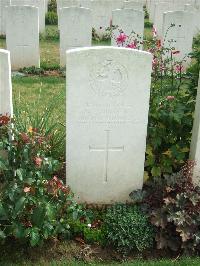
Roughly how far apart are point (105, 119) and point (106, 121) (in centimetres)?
2

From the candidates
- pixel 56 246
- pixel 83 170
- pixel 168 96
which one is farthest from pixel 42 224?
pixel 168 96

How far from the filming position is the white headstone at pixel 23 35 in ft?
29.8

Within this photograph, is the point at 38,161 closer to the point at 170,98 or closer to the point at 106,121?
the point at 106,121

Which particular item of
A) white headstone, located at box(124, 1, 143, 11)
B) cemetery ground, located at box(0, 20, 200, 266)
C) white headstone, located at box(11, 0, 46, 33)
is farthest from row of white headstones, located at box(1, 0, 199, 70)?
cemetery ground, located at box(0, 20, 200, 266)

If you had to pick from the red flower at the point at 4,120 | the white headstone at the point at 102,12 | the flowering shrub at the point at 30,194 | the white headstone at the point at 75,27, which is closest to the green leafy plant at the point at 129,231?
the flowering shrub at the point at 30,194

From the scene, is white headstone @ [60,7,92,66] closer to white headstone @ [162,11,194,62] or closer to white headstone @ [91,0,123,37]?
white headstone @ [162,11,194,62]

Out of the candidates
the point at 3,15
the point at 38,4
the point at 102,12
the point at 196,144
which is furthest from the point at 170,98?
the point at 38,4

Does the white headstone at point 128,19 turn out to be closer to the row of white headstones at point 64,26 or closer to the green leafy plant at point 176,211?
the row of white headstones at point 64,26

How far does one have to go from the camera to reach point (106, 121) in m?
4.29

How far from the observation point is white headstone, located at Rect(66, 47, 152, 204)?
4.07 metres

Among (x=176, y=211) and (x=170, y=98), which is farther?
(x=170, y=98)

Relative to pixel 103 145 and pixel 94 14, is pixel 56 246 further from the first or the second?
pixel 94 14

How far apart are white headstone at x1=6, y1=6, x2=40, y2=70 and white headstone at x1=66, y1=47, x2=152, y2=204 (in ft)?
18.0

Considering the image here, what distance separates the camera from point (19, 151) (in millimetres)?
4004
